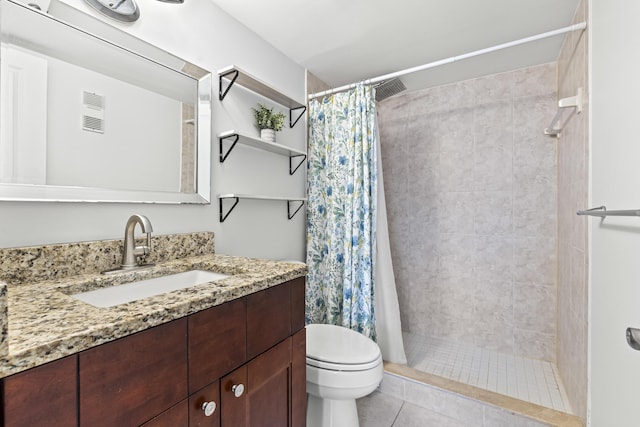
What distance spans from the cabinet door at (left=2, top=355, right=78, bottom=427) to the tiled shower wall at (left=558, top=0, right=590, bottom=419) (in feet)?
5.99

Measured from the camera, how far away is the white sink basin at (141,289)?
37.5 inches

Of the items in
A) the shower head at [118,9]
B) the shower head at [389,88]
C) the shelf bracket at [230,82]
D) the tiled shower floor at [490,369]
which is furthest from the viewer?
the shower head at [389,88]

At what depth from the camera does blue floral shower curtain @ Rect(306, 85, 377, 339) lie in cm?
191

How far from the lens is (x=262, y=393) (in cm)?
96

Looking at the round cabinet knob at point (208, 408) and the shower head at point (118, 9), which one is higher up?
the shower head at point (118, 9)

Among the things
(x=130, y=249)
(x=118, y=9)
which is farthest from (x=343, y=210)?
(x=118, y=9)

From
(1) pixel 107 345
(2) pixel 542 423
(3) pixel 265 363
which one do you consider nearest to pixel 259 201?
(3) pixel 265 363

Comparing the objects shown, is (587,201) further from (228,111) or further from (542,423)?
(228,111)

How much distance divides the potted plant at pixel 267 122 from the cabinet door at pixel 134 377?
49.5 inches

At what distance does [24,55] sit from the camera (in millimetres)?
971

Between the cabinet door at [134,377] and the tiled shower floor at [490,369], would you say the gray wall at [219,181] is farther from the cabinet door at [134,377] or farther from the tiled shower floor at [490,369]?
the tiled shower floor at [490,369]

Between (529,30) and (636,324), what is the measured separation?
1705 mm

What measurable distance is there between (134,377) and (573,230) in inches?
79.9

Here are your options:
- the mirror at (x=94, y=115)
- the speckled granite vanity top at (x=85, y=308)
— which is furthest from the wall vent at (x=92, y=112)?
the speckled granite vanity top at (x=85, y=308)
